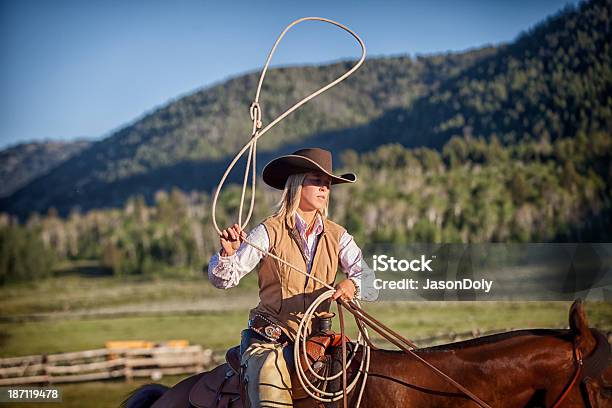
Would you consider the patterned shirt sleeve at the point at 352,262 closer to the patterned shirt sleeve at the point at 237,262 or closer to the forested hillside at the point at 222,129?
the patterned shirt sleeve at the point at 237,262

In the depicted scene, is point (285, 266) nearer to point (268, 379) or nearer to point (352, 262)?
Answer: point (352, 262)

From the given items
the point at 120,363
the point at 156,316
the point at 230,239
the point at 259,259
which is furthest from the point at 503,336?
the point at 156,316

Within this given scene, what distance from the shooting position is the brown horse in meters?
2.45

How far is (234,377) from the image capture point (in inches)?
120

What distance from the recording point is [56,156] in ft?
79.1

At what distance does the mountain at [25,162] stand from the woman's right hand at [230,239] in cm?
1442

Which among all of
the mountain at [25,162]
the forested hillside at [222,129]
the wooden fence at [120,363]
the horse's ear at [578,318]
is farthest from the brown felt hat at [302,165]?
the forested hillside at [222,129]

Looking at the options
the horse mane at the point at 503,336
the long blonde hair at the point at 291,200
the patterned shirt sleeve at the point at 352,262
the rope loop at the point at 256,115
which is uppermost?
the rope loop at the point at 256,115

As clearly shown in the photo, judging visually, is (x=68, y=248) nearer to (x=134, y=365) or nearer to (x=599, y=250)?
(x=134, y=365)

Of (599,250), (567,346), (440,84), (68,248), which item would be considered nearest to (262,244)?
(567,346)

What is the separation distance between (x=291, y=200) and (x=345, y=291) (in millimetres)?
479

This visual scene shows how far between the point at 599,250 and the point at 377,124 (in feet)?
55.0

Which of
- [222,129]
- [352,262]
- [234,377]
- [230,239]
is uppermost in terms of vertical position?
[222,129]

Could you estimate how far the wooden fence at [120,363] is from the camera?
11.0m
